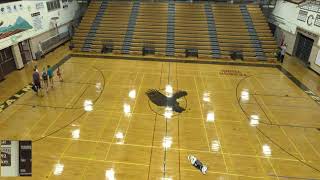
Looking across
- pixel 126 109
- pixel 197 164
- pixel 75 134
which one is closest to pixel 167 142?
pixel 197 164

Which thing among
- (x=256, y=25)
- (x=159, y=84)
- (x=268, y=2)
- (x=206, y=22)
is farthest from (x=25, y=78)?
(x=268, y=2)

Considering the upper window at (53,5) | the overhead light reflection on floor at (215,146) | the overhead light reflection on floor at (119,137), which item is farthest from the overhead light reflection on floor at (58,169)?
the upper window at (53,5)

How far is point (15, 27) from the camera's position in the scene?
15.4m

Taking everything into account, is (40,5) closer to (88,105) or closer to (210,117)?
(88,105)

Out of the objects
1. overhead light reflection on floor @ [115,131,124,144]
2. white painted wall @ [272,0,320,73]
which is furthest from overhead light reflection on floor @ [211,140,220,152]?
white painted wall @ [272,0,320,73]

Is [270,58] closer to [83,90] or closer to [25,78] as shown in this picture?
[83,90]

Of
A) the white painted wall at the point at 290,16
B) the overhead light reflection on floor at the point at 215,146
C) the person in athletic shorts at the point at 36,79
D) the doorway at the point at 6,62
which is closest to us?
the overhead light reflection on floor at the point at 215,146

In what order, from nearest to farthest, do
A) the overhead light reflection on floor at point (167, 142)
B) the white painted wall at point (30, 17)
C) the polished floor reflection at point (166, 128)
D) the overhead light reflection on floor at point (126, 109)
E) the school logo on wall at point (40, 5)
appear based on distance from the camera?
the polished floor reflection at point (166, 128), the overhead light reflection on floor at point (167, 142), the overhead light reflection on floor at point (126, 109), the white painted wall at point (30, 17), the school logo on wall at point (40, 5)

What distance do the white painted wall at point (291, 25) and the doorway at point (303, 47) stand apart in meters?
0.42

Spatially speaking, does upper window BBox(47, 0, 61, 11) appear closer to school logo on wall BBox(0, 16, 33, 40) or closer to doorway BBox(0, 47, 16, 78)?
school logo on wall BBox(0, 16, 33, 40)

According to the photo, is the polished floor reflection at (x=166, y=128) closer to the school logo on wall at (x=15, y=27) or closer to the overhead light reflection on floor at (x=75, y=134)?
the overhead light reflection on floor at (x=75, y=134)

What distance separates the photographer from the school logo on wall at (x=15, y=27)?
1423cm

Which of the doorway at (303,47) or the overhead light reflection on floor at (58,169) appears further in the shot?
the doorway at (303,47)

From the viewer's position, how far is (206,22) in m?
22.2
